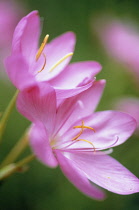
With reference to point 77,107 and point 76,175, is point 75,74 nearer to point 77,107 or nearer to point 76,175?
point 77,107

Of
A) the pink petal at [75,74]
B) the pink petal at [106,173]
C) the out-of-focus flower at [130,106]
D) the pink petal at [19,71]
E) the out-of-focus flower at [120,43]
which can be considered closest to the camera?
the pink petal at [19,71]

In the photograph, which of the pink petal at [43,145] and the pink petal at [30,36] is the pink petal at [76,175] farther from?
the pink petal at [30,36]

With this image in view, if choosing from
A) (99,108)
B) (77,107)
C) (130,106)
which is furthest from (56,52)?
(99,108)

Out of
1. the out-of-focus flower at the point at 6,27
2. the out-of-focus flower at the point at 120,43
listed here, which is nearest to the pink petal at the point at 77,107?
the out-of-focus flower at the point at 120,43

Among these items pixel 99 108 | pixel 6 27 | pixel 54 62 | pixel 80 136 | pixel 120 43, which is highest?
pixel 54 62

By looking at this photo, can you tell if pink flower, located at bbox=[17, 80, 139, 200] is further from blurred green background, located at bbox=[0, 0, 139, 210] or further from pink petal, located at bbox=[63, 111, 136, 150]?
blurred green background, located at bbox=[0, 0, 139, 210]

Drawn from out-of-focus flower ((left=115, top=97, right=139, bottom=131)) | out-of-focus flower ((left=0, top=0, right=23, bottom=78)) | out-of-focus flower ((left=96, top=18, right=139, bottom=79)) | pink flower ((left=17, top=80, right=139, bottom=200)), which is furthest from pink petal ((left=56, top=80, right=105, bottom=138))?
out-of-focus flower ((left=0, top=0, right=23, bottom=78))

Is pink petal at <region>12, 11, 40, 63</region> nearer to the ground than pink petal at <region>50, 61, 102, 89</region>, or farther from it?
farther from it
